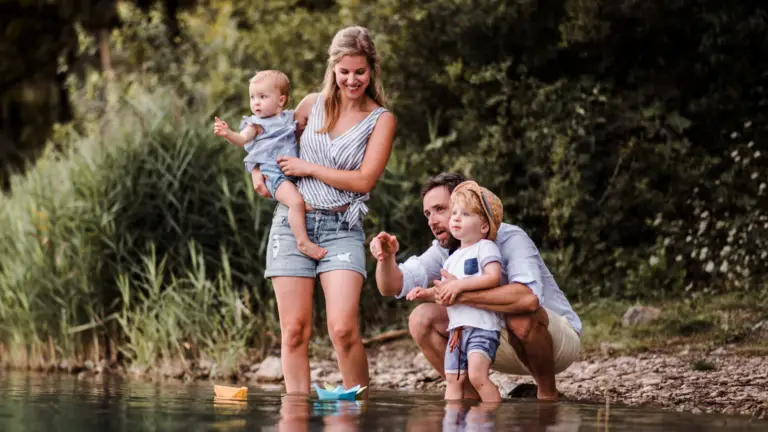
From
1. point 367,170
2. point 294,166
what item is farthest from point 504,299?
point 294,166

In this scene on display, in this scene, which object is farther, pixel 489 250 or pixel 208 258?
pixel 208 258

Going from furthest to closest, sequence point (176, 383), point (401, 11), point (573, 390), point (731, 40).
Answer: point (401, 11) < point (731, 40) < point (176, 383) < point (573, 390)

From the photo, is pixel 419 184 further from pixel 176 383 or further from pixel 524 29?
pixel 176 383

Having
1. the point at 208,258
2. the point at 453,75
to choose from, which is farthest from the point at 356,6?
the point at 208,258

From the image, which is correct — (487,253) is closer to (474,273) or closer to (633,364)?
(474,273)

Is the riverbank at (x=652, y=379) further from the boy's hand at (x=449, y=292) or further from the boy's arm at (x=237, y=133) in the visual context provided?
the boy's arm at (x=237, y=133)

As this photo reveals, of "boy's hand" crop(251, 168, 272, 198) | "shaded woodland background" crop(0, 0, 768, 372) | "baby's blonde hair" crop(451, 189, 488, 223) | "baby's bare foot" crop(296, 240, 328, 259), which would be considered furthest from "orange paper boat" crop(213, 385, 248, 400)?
"shaded woodland background" crop(0, 0, 768, 372)

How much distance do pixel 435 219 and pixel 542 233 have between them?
15.9ft

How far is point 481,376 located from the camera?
5445 mm

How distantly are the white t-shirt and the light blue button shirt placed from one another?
138 millimetres

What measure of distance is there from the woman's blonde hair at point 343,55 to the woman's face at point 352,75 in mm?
26

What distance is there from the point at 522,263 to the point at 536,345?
409mm

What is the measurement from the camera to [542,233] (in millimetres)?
10562

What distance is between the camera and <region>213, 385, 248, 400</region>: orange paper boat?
19.3 ft
